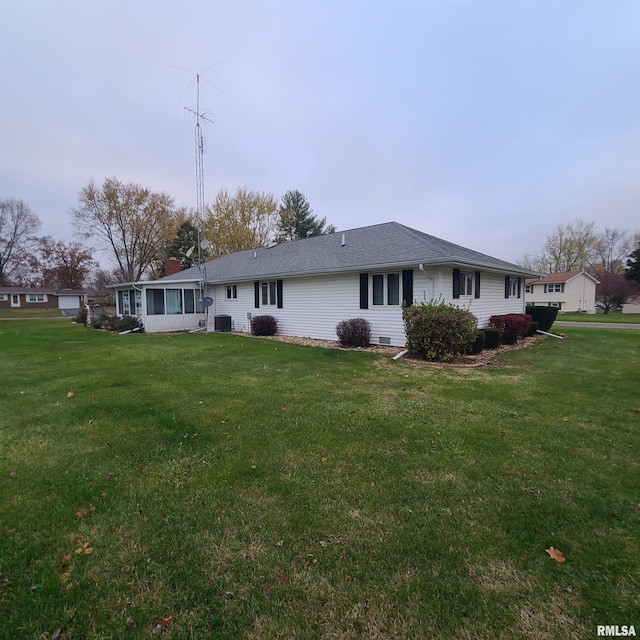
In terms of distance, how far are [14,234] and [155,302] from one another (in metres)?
44.1

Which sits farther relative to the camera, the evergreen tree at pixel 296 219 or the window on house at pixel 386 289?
the evergreen tree at pixel 296 219

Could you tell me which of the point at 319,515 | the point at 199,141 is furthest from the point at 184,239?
the point at 319,515

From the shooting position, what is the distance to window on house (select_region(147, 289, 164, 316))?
53.8ft

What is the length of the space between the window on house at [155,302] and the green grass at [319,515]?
11.5 m

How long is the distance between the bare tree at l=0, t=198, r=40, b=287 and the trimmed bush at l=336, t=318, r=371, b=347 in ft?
176

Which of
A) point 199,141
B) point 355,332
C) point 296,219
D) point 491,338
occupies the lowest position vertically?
point 491,338

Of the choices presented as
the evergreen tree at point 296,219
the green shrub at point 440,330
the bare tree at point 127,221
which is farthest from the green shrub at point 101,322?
the evergreen tree at point 296,219

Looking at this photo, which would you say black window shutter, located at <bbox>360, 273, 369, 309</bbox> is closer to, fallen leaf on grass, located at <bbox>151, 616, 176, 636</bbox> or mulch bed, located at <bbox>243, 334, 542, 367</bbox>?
mulch bed, located at <bbox>243, 334, 542, 367</bbox>

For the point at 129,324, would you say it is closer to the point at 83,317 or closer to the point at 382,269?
the point at 83,317

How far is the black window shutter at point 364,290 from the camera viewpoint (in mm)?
11331

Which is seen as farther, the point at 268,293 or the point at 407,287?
the point at 268,293

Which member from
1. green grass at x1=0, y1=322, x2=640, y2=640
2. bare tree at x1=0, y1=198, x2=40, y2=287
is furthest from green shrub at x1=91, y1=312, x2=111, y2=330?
bare tree at x1=0, y1=198, x2=40, y2=287

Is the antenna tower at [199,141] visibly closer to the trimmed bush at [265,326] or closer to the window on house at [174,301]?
the window on house at [174,301]

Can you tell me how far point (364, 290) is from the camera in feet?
37.4
